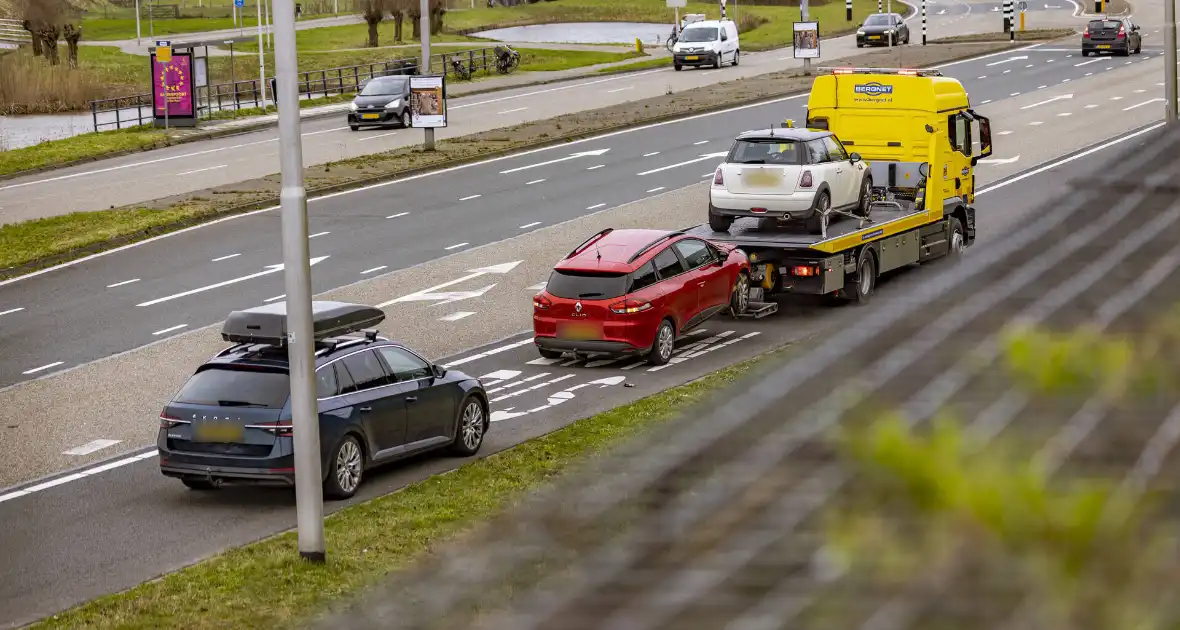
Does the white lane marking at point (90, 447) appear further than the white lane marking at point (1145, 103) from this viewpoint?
No

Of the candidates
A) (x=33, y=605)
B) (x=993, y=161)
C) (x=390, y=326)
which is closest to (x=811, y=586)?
(x=33, y=605)

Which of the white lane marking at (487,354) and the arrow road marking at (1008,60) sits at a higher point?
the arrow road marking at (1008,60)

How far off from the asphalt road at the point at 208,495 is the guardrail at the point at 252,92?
28.9 meters

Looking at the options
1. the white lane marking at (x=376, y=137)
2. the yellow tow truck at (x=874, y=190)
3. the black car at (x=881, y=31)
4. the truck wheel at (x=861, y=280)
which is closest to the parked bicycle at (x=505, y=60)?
the black car at (x=881, y=31)

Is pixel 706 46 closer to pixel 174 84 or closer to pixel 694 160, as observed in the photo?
pixel 174 84

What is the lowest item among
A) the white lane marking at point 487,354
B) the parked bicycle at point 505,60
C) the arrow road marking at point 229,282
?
the white lane marking at point 487,354

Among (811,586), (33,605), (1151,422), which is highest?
(1151,422)

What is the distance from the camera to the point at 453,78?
6075 cm

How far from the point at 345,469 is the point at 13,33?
83.9 metres

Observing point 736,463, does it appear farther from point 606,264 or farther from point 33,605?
point 606,264

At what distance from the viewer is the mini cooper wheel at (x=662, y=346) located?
64.9 ft

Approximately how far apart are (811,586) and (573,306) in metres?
17.6

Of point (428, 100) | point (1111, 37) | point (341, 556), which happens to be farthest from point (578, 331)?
point (1111, 37)

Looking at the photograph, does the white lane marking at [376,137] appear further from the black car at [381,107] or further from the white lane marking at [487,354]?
the white lane marking at [487,354]
